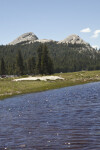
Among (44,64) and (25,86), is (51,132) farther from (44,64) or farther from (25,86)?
(44,64)

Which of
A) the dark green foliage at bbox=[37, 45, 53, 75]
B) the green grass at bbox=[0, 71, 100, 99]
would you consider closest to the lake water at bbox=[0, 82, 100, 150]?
the green grass at bbox=[0, 71, 100, 99]

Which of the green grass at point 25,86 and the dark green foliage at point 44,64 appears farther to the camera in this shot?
the dark green foliage at point 44,64

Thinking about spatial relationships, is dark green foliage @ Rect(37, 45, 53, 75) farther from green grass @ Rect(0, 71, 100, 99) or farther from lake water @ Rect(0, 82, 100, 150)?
lake water @ Rect(0, 82, 100, 150)

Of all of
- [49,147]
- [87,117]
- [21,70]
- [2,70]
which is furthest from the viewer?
[2,70]

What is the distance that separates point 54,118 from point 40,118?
1.38 m

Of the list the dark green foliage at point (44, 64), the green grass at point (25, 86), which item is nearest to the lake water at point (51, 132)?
the green grass at point (25, 86)

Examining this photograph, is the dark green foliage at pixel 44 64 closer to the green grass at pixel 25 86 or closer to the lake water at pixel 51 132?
the green grass at pixel 25 86

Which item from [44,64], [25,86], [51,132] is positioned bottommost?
[51,132]

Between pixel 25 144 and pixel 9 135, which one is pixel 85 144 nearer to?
pixel 25 144

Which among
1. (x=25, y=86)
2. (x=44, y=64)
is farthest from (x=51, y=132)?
(x=44, y=64)

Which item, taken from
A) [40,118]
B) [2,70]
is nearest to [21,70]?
[2,70]

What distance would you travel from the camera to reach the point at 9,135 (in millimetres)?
16750

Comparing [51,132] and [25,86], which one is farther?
[25,86]

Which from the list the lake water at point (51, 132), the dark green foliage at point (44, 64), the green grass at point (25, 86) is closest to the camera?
the lake water at point (51, 132)
